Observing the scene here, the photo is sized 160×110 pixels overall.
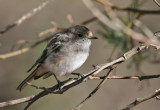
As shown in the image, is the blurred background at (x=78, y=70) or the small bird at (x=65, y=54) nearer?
the small bird at (x=65, y=54)

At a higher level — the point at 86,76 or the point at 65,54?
the point at 86,76

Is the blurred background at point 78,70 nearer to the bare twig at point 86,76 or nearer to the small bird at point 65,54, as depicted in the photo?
the small bird at point 65,54

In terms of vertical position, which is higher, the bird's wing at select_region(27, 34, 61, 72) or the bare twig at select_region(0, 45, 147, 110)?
the bare twig at select_region(0, 45, 147, 110)

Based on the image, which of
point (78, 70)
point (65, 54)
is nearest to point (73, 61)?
point (65, 54)

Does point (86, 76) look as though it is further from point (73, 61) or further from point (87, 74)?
point (73, 61)

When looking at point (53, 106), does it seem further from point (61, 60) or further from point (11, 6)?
point (11, 6)

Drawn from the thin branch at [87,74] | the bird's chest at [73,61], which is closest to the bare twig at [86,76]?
the thin branch at [87,74]

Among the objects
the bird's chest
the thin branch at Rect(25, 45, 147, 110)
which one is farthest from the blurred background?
the thin branch at Rect(25, 45, 147, 110)

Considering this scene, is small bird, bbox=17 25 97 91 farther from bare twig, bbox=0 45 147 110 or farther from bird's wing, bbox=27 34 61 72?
bare twig, bbox=0 45 147 110
